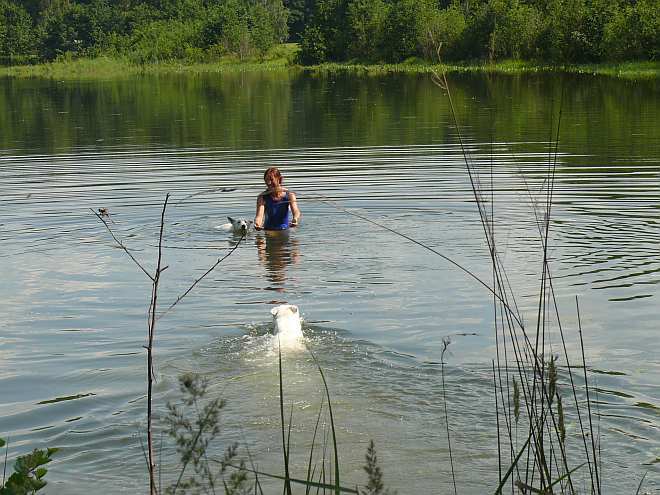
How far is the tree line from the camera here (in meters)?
56.3

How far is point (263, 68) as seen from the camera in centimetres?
8369

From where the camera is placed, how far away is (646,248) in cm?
1110

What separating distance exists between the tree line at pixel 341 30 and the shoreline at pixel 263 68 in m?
1.19

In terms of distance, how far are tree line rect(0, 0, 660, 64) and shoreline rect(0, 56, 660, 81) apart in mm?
1190

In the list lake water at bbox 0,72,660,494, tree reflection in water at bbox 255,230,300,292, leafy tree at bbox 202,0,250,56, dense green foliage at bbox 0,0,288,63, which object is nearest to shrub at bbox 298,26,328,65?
dense green foliage at bbox 0,0,288,63

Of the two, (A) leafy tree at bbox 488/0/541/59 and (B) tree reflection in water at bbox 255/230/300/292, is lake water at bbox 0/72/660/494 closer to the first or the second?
(B) tree reflection in water at bbox 255/230/300/292

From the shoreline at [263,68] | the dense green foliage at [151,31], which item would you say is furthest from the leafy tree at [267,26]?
the shoreline at [263,68]

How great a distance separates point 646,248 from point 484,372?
4.84 meters

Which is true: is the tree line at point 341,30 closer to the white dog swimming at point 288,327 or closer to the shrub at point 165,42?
the shrub at point 165,42

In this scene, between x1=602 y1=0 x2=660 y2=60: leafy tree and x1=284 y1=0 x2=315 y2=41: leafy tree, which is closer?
x1=602 y1=0 x2=660 y2=60: leafy tree

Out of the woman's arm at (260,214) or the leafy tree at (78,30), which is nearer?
the woman's arm at (260,214)

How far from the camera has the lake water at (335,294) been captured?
232 inches

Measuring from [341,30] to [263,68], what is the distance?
7372 millimetres

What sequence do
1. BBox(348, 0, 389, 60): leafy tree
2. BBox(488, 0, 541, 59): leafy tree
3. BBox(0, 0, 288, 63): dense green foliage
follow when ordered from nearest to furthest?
1. BBox(488, 0, 541, 59): leafy tree
2. BBox(348, 0, 389, 60): leafy tree
3. BBox(0, 0, 288, 63): dense green foliage
